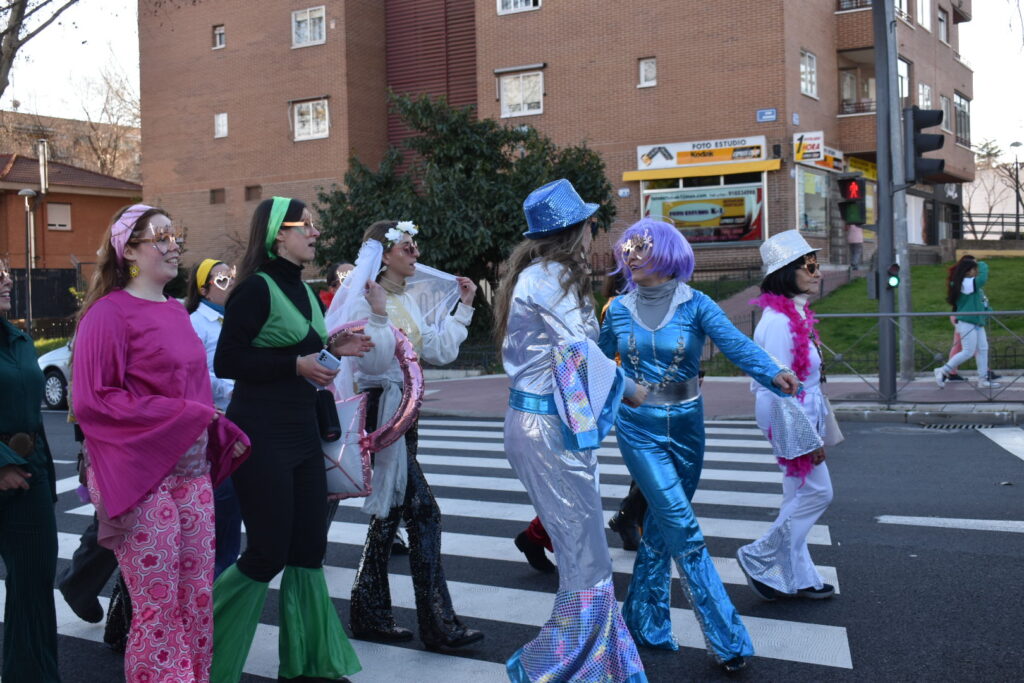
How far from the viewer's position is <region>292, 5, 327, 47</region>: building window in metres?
34.9

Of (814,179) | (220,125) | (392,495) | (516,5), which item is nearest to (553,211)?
(392,495)

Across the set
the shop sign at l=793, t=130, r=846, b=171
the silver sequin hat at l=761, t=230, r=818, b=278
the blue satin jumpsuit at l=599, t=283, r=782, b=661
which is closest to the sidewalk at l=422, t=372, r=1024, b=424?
the silver sequin hat at l=761, t=230, r=818, b=278

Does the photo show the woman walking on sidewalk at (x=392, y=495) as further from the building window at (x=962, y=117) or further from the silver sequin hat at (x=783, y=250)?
the building window at (x=962, y=117)

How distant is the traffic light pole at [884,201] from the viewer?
13.8 meters

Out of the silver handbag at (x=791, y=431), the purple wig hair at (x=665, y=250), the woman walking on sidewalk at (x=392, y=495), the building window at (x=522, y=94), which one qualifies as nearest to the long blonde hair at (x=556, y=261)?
the purple wig hair at (x=665, y=250)

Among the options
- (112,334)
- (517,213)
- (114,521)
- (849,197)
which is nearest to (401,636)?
(114,521)

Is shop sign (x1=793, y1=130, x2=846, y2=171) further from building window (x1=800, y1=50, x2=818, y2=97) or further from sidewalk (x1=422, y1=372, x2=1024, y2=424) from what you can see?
sidewalk (x1=422, y1=372, x2=1024, y2=424)

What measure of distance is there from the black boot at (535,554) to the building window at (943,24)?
37.3 meters

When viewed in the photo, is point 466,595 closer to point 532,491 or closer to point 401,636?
point 401,636

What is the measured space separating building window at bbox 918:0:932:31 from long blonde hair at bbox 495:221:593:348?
35.8 meters

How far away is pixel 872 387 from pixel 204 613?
12642 millimetres

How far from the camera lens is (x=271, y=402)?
13.1ft

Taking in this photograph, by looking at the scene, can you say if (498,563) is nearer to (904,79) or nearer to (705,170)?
(705,170)

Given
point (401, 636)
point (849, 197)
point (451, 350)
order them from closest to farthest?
point (401, 636), point (451, 350), point (849, 197)
